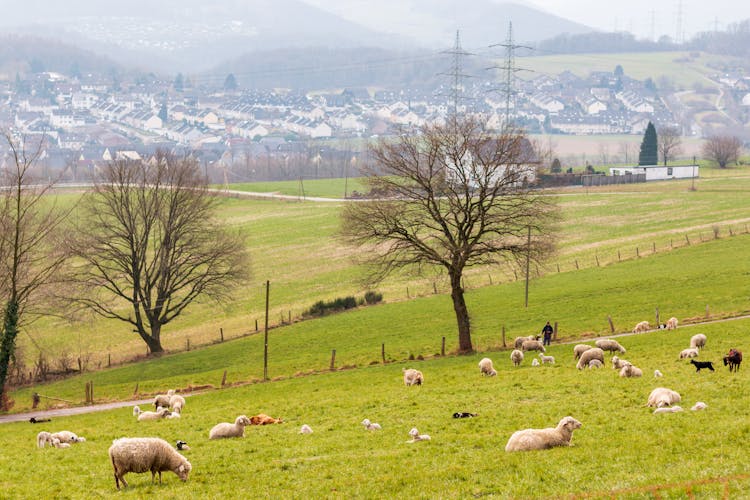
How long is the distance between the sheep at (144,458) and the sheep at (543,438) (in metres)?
7.72

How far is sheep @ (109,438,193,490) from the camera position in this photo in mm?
20750

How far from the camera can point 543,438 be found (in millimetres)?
21656

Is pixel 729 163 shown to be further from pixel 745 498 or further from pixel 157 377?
pixel 745 498

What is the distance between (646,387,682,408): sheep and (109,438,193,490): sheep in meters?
12.8

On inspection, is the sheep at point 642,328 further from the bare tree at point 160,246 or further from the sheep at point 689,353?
the bare tree at point 160,246

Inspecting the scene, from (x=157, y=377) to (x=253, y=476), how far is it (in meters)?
31.0

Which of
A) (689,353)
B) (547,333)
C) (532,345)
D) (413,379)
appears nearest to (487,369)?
(413,379)

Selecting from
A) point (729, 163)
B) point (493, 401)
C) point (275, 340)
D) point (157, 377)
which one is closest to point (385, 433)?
point (493, 401)

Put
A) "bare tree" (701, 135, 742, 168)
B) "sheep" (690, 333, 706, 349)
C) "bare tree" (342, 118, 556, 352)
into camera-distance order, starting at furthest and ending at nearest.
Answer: "bare tree" (701, 135, 742, 168) < "bare tree" (342, 118, 556, 352) < "sheep" (690, 333, 706, 349)

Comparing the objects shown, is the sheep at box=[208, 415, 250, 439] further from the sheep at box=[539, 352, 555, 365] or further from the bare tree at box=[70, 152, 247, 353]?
the bare tree at box=[70, 152, 247, 353]

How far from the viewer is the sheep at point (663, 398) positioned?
997 inches

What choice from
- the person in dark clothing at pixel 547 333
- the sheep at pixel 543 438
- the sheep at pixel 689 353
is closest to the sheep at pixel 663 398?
the sheep at pixel 543 438

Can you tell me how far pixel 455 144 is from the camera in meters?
47.6

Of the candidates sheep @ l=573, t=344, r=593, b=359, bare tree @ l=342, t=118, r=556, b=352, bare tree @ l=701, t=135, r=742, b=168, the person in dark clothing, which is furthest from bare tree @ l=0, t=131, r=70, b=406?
bare tree @ l=701, t=135, r=742, b=168
